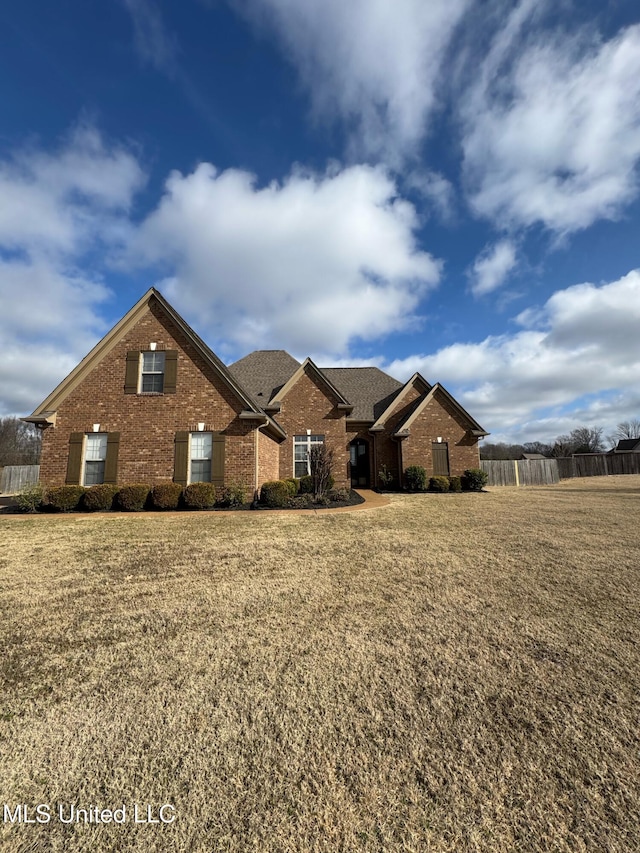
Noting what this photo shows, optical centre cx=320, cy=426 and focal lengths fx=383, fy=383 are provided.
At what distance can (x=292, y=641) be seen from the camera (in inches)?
152

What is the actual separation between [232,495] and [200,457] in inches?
75.3

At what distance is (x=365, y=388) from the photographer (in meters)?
25.2

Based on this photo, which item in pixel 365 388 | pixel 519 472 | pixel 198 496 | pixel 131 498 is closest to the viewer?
pixel 131 498

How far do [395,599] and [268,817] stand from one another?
3224 millimetres

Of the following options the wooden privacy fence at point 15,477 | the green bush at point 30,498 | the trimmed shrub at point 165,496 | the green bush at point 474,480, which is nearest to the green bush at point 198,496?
the trimmed shrub at point 165,496

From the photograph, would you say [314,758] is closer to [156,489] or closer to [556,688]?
[556,688]

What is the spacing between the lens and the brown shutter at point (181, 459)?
518 inches

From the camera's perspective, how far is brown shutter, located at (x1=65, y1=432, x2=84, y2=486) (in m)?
13.2

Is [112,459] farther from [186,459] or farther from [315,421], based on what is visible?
[315,421]

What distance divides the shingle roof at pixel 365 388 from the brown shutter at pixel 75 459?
44.8 ft

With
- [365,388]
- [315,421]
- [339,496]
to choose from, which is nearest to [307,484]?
[339,496]

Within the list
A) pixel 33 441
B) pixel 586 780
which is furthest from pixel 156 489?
pixel 33 441

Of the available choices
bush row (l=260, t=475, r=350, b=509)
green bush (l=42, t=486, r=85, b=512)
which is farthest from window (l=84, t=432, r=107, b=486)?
bush row (l=260, t=475, r=350, b=509)

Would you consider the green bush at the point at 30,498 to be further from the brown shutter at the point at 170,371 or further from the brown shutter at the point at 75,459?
the brown shutter at the point at 170,371
